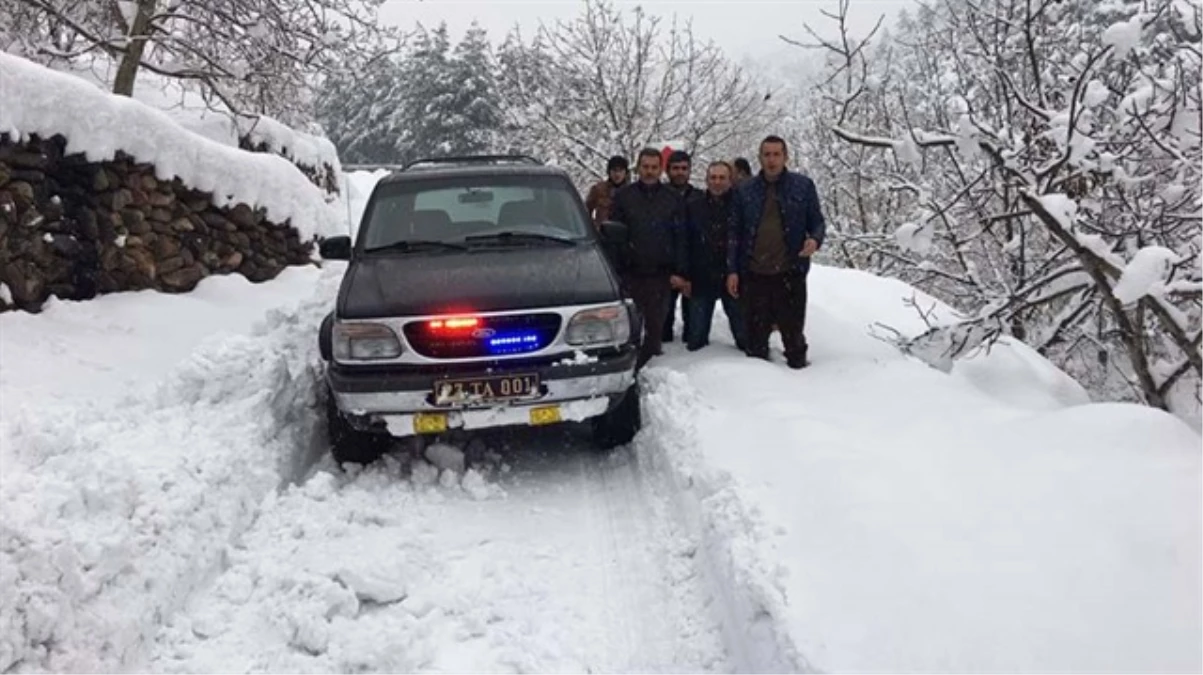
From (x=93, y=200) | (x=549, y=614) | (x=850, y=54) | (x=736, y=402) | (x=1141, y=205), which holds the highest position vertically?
(x=850, y=54)

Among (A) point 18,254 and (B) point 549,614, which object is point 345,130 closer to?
(A) point 18,254

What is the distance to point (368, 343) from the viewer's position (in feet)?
16.4

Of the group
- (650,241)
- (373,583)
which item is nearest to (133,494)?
(373,583)

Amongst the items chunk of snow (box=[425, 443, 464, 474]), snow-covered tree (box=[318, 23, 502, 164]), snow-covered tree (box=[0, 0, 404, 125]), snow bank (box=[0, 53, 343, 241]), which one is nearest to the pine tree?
snow-covered tree (box=[318, 23, 502, 164])

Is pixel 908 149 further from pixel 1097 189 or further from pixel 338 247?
pixel 338 247

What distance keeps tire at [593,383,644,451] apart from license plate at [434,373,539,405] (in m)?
0.71

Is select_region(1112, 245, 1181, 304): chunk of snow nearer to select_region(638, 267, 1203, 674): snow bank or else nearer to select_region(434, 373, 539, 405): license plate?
select_region(638, 267, 1203, 674): snow bank

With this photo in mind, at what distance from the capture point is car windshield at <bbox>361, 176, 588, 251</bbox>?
594 cm

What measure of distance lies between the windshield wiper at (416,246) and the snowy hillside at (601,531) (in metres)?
1.03

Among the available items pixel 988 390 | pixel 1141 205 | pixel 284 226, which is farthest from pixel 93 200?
pixel 1141 205

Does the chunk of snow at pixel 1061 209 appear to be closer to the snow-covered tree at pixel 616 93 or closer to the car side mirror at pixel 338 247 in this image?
the car side mirror at pixel 338 247

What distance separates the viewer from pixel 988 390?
6.08 metres

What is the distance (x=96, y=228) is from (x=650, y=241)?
4.05 metres

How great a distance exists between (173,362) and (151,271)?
1689mm
